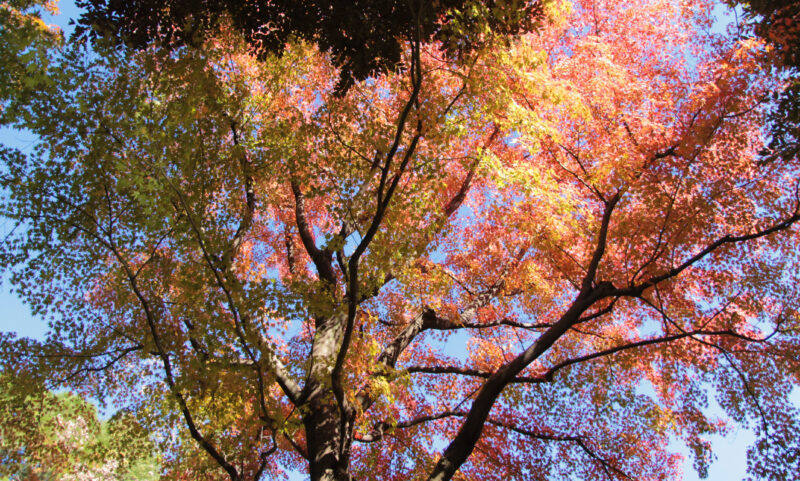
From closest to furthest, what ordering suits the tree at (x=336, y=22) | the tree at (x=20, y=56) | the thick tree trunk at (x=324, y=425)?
the tree at (x=20, y=56), the tree at (x=336, y=22), the thick tree trunk at (x=324, y=425)

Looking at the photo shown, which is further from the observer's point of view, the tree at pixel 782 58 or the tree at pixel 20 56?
the tree at pixel 782 58

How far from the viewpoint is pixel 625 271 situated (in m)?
8.22

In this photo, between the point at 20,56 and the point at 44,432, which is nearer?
the point at 20,56

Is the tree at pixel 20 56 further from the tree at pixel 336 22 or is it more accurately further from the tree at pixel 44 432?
the tree at pixel 44 432

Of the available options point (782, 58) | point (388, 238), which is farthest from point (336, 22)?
point (782, 58)

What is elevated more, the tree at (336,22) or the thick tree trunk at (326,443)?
the tree at (336,22)

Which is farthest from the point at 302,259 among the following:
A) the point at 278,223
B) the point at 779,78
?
the point at 779,78

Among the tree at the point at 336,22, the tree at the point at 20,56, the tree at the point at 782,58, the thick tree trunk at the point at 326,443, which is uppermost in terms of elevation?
the tree at the point at 782,58

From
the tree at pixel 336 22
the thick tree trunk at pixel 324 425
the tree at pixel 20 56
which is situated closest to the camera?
the tree at pixel 20 56

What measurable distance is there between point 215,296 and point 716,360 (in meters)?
9.29

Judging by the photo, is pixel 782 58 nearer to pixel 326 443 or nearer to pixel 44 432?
pixel 326 443

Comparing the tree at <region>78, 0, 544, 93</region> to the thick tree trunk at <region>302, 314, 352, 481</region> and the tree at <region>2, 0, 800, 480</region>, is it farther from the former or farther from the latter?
the thick tree trunk at <region>302, 314, 352, 481</region>

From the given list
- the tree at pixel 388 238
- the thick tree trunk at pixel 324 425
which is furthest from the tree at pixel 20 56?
the thick tree trunk at pixel 324 425

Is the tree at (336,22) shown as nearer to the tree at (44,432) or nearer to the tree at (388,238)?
the tree at (388,238)
